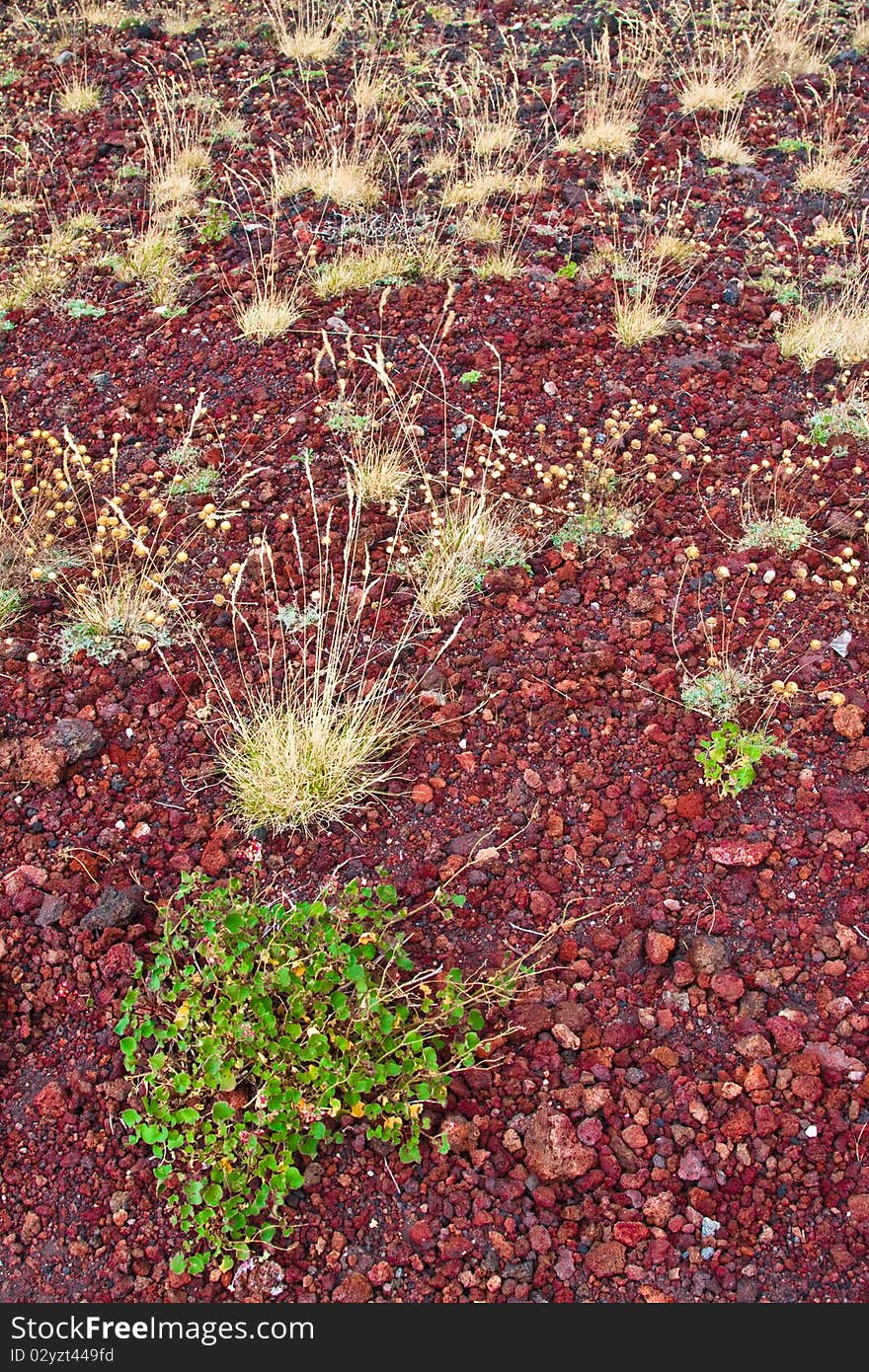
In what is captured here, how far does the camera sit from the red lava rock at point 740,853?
3.13 metres

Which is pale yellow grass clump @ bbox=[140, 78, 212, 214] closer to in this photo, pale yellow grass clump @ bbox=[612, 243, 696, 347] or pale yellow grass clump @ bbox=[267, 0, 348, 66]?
pale yellow grass clump @ bbox=[267, 0, 348, 66]

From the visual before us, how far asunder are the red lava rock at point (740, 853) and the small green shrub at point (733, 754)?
17 cm

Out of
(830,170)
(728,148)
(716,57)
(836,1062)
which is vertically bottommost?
(836,1062)

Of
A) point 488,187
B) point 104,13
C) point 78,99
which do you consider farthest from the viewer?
point 104,13

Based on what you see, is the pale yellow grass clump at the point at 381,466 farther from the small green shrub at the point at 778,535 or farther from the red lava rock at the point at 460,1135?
the red lava rock at the point at 460,1135

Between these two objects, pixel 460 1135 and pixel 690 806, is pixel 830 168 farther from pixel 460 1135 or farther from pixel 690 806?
pixel 460 1135

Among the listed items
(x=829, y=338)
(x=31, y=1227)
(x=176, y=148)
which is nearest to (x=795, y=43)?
(x=829, y=338)

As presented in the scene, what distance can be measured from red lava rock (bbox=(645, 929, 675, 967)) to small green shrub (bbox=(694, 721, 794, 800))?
1.75 ft

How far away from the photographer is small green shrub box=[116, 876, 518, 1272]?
253cm

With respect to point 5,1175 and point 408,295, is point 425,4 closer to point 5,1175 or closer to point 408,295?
point 408,295

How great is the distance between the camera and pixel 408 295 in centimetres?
524

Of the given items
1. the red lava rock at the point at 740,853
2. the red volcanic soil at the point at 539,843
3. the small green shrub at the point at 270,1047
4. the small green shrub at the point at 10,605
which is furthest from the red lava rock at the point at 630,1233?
the small green shrub at the point at 10,605

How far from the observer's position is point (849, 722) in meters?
3.43

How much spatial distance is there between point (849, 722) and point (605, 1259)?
1.76 m
